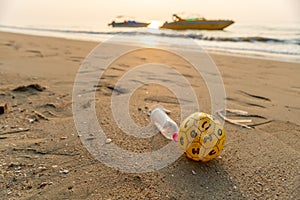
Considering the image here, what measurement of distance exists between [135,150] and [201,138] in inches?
23.8

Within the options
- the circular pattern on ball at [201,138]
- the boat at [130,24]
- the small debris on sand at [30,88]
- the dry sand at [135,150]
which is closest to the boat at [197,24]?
the boat at [130,24]

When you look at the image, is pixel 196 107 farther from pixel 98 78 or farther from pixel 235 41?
pixel 235 41

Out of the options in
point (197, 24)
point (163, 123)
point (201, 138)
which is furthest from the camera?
point (197, 24)

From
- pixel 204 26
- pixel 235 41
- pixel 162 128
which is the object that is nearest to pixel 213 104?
pixel 162 128

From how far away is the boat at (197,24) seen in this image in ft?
60.4

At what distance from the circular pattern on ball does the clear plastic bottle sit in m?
0.40

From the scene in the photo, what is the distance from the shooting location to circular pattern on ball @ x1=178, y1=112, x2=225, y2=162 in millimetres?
1608

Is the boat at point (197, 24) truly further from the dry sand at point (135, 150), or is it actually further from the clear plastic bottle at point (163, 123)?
the clear plastic bottle at point (163, 123)

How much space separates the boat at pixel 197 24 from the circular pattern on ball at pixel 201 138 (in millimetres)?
18307

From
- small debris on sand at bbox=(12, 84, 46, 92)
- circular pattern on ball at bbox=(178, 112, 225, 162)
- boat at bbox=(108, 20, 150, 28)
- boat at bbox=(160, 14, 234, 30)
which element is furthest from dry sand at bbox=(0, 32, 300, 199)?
boat at bbox=(108, 20, 150, 28)

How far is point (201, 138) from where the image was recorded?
5.25ft

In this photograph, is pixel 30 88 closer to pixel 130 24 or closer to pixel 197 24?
pixel 197 24

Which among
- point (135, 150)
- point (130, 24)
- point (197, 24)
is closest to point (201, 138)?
point (135, 150)

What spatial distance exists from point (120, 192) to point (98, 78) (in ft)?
8.63
